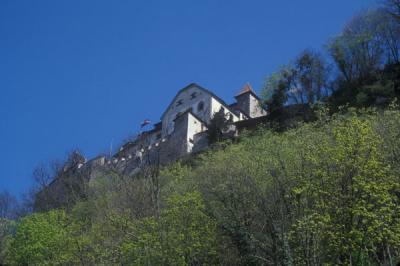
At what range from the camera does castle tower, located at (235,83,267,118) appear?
59025 mm

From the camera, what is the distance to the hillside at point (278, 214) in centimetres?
1503

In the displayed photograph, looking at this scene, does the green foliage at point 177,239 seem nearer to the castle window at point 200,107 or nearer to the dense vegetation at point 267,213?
the dense vegetation at point 267,213

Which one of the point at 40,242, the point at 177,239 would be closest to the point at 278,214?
the point at 177,239

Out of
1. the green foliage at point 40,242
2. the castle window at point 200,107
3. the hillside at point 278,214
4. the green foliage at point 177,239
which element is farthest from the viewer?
the castle window at point 200,107

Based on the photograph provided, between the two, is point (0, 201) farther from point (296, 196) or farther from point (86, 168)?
point (296, 196)

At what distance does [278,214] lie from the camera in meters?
18.0

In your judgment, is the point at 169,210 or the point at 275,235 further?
the point at 169,210

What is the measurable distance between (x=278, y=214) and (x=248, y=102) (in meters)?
42.3

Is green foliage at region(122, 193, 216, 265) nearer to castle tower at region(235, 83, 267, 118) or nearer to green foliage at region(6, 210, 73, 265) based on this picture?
green foliage at region(6, 210, 73, 265)

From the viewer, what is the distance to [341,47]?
4447 centimetres

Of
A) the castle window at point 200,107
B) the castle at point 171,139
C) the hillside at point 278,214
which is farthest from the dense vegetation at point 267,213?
the castle window at point 200,107

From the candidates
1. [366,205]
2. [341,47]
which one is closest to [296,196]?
[366,205]

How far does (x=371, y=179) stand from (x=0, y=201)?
38741 millimetres

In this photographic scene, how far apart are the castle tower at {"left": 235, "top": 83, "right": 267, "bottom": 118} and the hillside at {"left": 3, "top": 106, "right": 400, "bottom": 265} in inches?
1328
